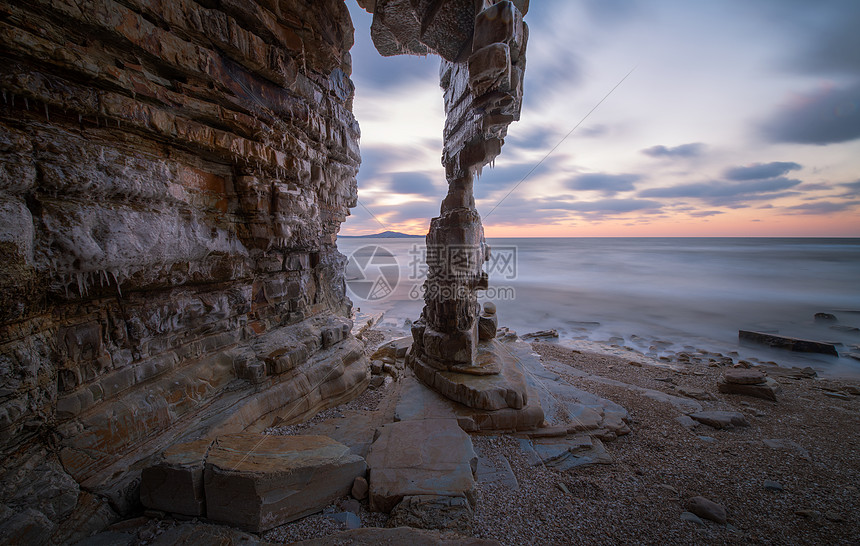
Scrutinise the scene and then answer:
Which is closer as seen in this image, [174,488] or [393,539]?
[393,539]

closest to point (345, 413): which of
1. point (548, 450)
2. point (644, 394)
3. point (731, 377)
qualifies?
point (548, 450)

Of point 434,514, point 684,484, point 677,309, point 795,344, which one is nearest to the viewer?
point 434,514

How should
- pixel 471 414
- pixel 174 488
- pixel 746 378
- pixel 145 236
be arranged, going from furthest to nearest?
1. pixel 746 378
2. pixel 471 414
3. pixel 145 236
4. pixel 174 488

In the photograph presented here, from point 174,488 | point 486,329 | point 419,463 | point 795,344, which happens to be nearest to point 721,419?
point 486,329

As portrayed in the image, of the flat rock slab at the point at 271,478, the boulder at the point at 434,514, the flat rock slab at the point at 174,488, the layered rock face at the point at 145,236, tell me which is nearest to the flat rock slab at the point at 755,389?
the boulder at the point at 434,514

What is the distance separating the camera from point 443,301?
559cm

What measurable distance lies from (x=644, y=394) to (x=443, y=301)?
14.8 ft

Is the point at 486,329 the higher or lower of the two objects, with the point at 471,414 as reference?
higher

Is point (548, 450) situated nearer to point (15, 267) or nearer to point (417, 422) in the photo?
point (417, 422)

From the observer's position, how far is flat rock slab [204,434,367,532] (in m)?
2.38

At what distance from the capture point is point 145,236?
3.02m

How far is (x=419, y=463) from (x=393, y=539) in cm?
91

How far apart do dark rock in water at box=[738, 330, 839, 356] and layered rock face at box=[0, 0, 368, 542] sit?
586 inches

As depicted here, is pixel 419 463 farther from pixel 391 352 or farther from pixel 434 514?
pixel 391 352
